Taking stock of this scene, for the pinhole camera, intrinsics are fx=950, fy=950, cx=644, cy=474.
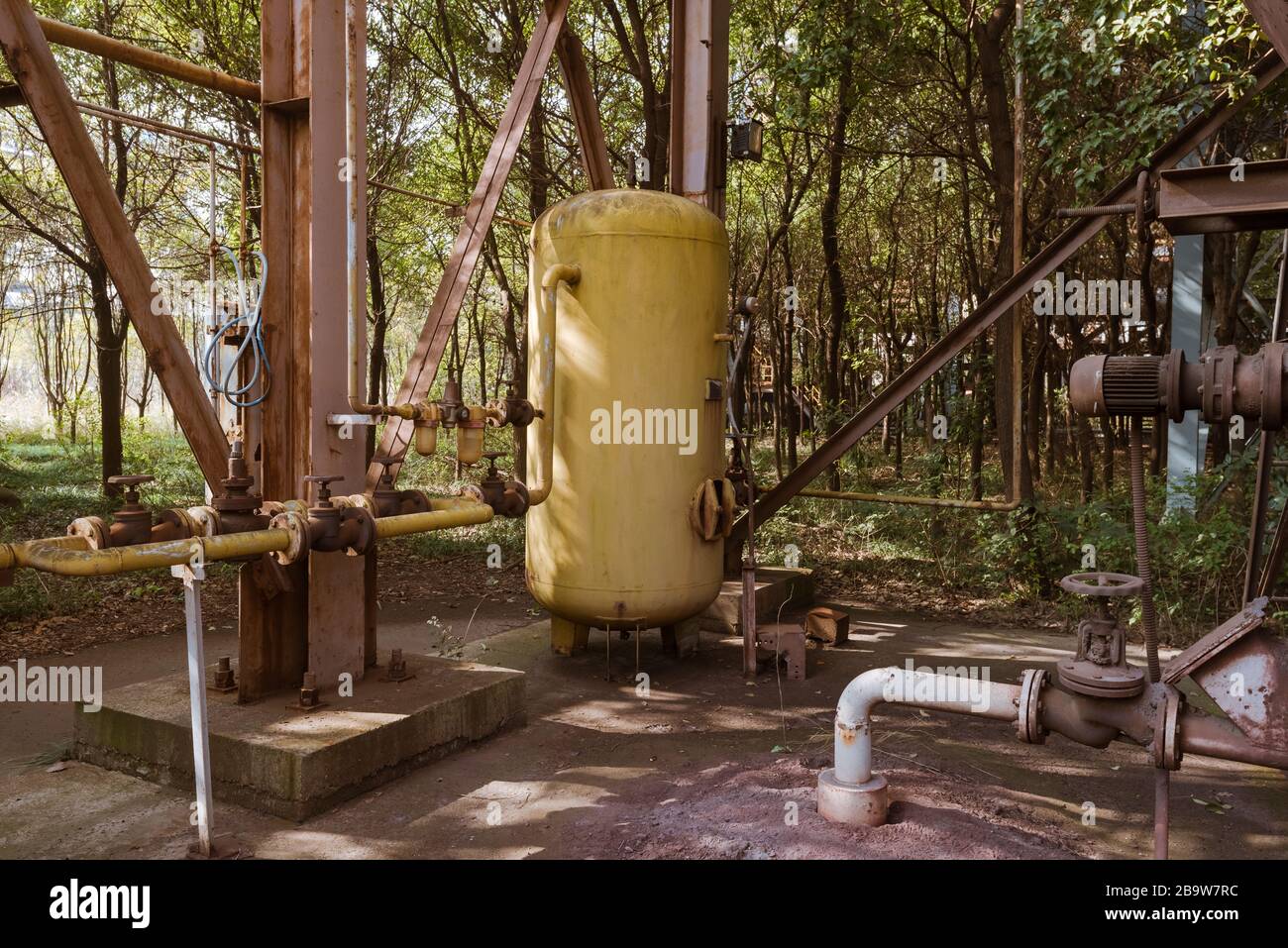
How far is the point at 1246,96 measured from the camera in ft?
18.6

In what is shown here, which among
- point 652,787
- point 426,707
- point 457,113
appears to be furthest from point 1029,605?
point 457,113

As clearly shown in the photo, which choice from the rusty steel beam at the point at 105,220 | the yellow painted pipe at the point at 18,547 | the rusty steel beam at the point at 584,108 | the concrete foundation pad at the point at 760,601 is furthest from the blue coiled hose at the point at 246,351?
the concrete foundation pad at the point at 760,601

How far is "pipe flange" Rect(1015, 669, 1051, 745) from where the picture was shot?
3172 millimetres

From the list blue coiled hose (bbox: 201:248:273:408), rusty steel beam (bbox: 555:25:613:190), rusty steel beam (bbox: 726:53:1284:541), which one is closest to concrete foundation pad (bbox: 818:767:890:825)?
blue coiled hose (bbox: 201:248:273:408)

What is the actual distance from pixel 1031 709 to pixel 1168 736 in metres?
0.40

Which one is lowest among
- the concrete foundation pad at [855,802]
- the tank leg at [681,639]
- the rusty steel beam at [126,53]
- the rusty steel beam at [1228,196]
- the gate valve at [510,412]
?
the tank leg at [681,639]

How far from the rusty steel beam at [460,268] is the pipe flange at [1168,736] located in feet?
11.1

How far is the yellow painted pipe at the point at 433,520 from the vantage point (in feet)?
13.8

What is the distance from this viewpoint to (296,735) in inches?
159

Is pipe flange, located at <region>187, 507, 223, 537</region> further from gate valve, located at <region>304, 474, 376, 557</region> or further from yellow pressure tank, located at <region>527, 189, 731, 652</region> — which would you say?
yellow pressure tank, located at <region>527, 189, 731, 652</region>

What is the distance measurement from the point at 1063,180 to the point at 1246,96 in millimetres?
6085

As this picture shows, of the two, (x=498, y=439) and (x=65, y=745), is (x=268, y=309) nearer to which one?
(x=65, y=745)

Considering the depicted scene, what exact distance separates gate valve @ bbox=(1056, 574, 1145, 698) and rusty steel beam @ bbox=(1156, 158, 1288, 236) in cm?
130

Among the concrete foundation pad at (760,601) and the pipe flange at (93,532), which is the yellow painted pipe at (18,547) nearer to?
the pipe flange at (93,532)
